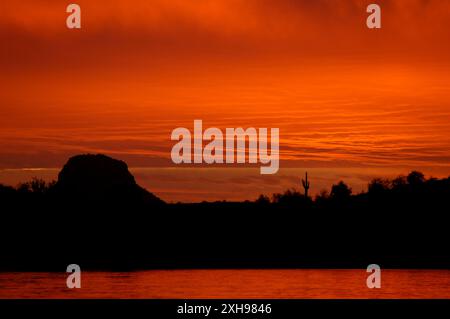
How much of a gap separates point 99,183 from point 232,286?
84425mm

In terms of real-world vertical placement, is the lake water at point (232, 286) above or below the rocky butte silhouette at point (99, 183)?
below

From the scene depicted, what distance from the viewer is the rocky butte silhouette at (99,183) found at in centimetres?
11781

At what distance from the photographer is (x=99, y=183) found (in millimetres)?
134500

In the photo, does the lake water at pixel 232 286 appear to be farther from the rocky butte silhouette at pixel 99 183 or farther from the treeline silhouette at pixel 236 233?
the rocky butte silhouette at pixel 99 183

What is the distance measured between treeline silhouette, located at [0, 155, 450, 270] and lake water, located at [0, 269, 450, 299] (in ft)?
45.9

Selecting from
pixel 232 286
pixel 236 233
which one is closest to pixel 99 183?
pixel 236 233

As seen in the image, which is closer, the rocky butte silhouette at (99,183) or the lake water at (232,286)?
the lake water at (232,286)

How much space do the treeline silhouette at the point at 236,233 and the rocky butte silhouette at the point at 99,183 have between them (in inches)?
335

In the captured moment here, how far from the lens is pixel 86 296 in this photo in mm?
44875

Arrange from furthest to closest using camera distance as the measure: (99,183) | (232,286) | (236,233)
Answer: (99,183)
(236,233)
(232,286)

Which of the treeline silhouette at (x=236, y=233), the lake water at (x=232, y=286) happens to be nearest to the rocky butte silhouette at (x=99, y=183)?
the treeline silhouette at (x=236, y=233)

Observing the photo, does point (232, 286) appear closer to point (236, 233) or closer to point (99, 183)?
point (236, 233)

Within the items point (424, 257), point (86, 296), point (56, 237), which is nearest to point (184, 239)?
point (56, 237)
